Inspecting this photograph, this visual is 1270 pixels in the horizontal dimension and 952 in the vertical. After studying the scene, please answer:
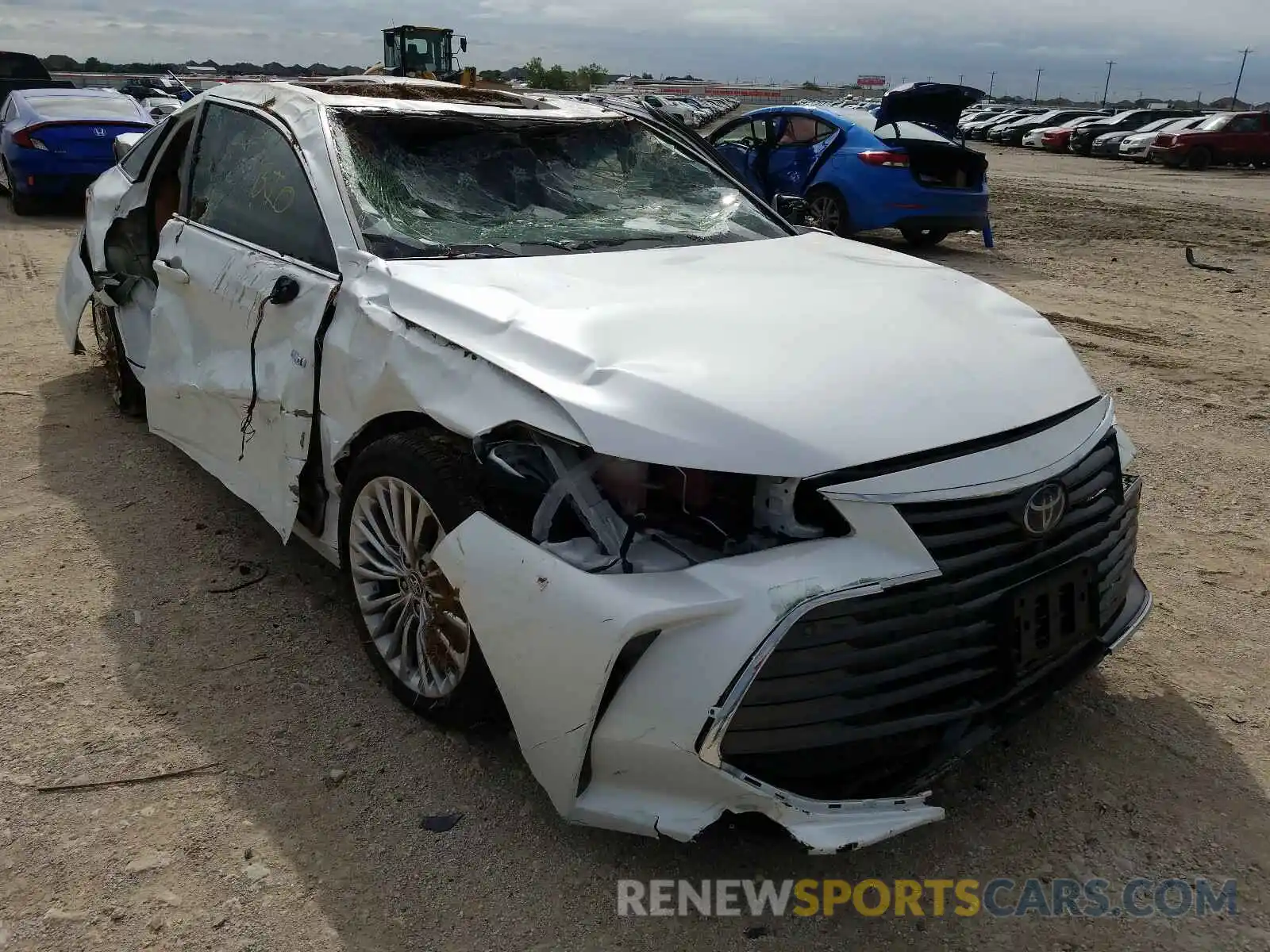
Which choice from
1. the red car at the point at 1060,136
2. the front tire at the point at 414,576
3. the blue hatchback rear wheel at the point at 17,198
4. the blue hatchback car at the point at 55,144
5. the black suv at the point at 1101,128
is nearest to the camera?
the front tire at the point at 414,576

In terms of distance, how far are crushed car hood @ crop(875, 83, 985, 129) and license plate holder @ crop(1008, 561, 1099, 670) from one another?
8846mm

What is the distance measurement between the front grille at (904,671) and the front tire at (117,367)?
12.5 feet

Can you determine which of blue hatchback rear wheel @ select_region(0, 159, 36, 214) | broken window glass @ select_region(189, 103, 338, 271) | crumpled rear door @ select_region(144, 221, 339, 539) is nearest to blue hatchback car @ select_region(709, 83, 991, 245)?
broken window glass @ select_region(189, 103, 338, 271)

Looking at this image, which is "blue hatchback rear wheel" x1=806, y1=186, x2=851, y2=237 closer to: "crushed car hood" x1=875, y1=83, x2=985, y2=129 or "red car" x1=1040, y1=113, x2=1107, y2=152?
"crushed car hood" x1=875, y1=83, x2=985, y2=129

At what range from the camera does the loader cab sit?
25.5 meters

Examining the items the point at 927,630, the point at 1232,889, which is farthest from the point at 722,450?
the point at 1232,889

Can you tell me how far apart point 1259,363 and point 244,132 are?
5.85 metres

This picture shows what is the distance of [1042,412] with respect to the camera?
2.36 m

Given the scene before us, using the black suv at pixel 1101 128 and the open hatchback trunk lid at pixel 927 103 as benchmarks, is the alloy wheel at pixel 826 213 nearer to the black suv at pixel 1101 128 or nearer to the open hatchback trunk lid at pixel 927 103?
the open hatchback trunk lid at pixel 927 103

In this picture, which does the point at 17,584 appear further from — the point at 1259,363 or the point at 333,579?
the point at 1259,363

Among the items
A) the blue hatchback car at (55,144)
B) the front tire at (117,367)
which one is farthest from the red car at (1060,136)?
the front tire at (117,367)

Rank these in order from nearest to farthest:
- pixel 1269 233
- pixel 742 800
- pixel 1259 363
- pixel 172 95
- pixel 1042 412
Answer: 1. pixel 742 800
2. pixel 1042 412
3. pixel 1259 363
4. pixel 1269 233
5. pixel 172 95

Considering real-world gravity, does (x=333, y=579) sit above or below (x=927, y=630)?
below

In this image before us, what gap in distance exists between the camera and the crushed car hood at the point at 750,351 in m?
2.06
